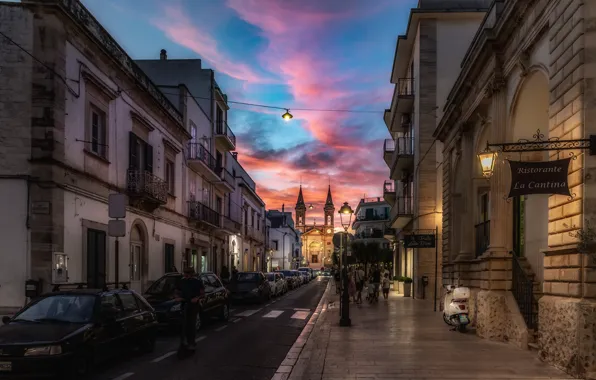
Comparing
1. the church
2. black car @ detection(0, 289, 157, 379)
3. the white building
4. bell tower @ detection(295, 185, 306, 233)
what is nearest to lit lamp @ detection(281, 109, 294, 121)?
black car @ detection(0, 289, 157, 379)

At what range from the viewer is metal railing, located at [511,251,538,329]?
12398 millimetres

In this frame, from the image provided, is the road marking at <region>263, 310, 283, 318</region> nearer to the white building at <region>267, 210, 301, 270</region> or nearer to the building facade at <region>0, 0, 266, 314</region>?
the building facade at <region>0, 0, 266, 314</region>

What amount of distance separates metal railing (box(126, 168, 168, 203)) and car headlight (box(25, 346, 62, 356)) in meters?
14.5

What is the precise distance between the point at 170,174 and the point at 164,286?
41.0ft

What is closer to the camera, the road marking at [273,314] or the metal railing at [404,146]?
the road marking at [273,314]

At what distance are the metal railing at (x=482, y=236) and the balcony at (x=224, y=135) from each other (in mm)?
24719

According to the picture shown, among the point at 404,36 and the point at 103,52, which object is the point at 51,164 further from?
the point at 404,36

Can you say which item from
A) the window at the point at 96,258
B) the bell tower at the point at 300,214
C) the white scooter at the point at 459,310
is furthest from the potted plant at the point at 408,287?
the bell tower at the point at 300,214

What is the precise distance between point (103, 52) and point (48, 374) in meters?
13.7

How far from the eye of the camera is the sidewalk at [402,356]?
30.2ft

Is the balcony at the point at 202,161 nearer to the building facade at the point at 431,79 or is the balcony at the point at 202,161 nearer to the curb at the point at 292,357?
the building facade at the point at 431,79

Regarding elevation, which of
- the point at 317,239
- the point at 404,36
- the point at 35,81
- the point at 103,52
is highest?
the point at 404,36

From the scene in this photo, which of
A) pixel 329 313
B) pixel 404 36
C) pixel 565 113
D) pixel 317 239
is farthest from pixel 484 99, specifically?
pixel 317 239

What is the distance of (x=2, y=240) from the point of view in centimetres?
1561
